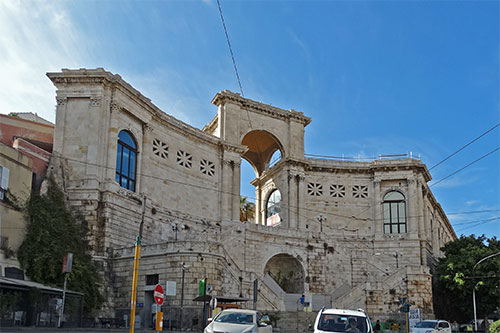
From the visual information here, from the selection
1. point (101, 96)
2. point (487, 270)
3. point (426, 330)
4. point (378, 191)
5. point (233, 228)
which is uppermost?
point (101, 96)

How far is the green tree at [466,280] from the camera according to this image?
145 ft

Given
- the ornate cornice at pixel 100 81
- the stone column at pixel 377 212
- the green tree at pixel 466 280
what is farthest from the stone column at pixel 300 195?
the ornate cornice at pixel 100 81

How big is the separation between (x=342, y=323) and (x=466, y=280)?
32983mm

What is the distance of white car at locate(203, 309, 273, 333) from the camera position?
1875 cm

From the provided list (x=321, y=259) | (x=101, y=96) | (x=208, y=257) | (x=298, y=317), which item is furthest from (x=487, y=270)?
(x=101, y=96)

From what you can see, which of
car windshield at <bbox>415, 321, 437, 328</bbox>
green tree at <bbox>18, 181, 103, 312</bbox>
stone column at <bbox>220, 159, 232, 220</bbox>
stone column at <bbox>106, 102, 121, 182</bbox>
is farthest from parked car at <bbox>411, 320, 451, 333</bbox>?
stone column at <bbox>220, 159, 232, 220</bbox>

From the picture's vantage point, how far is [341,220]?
56.3m

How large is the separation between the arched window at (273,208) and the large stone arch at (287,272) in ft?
26.9

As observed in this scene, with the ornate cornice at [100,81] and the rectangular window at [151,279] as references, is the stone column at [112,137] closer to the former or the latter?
the ornate cornice at [100,81]

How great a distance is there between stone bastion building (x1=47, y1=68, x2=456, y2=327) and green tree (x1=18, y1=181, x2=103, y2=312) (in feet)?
3.65

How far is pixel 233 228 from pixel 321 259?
27.7 feet

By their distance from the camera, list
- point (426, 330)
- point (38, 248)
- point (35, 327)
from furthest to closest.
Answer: point (38, 248) < point (426, 330) < point (35, 327)

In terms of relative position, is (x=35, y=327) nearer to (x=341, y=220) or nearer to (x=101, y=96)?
(x=101, y=96)

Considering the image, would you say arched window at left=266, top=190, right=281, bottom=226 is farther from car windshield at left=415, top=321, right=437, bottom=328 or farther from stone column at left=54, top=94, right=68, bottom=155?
car windshield at left=415, top=321, right=437, bottom=328
